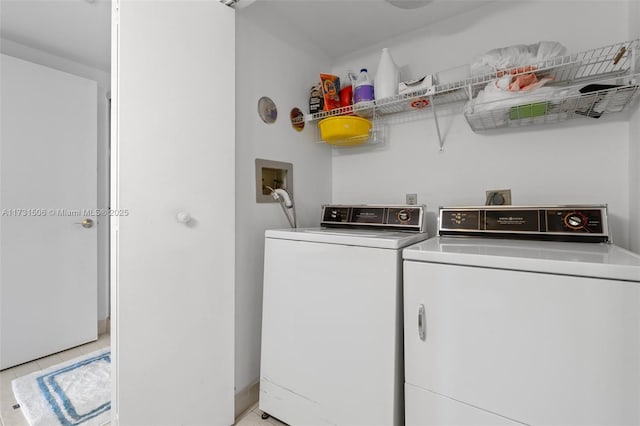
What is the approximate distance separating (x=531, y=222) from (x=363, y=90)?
4.03 feet

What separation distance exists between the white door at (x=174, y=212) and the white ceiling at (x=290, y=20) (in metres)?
0.46

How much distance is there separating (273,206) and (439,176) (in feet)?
3.70

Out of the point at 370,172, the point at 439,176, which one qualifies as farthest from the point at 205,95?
the point at 439,176

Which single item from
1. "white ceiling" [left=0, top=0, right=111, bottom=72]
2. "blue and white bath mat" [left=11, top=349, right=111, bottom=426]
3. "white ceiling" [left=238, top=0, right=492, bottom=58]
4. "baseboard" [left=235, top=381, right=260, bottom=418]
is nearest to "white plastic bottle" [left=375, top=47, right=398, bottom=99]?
"white ceiling" [left=238, top=0, right=492, bottom=58]

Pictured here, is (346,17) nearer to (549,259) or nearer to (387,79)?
(387,79)

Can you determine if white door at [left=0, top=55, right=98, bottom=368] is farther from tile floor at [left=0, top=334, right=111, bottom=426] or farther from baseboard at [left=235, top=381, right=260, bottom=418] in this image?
baseboard at [left=235, top=381, right=260, bottom=418]

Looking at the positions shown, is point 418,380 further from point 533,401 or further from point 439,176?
point 439,176

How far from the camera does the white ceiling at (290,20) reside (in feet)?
5.73

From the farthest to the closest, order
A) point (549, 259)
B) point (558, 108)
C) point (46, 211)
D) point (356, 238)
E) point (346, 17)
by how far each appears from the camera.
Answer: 1. point (46, 211)
2. point (346, 17)
3. point (558, 108)
4. point (356, 238)
5. point (549, 259)

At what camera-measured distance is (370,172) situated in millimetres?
2203

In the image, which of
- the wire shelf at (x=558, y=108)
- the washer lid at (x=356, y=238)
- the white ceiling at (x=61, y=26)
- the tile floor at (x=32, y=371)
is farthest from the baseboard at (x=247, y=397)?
the white ceiling at (x=61, y=26)

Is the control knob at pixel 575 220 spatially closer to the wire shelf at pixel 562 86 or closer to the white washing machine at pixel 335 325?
the wire shelf at pixel 562 86

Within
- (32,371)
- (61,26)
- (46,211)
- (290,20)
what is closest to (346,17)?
(290,20)

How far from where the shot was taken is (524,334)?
924mm
